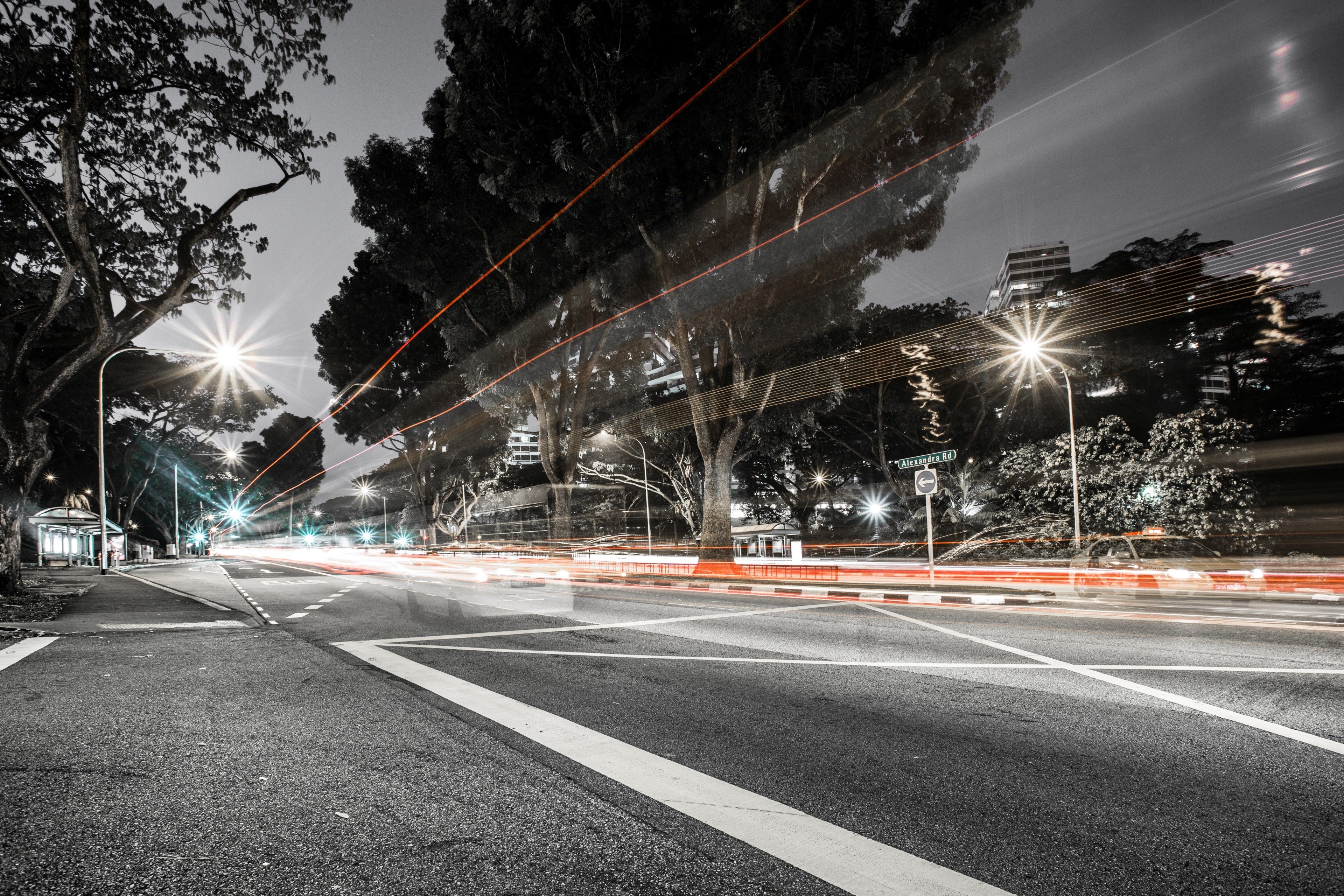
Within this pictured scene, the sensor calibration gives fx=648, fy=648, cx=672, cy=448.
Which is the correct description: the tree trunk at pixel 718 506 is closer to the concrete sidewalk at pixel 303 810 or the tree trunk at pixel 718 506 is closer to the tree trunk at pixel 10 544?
the tree trunk at pixel 10 544

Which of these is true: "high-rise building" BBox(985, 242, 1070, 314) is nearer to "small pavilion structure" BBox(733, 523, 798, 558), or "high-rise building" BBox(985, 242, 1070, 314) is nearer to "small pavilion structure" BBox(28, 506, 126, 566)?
"small pavilion structure" BBox(733, 523, 798, 558)

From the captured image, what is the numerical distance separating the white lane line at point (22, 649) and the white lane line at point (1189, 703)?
9300 millimetres

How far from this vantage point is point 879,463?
3422 centimetres

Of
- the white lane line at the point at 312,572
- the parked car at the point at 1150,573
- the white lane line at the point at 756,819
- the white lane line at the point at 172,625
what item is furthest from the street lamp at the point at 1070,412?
the white lane line at the point at 312,572

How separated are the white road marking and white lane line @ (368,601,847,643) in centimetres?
281

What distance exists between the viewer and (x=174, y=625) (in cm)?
873

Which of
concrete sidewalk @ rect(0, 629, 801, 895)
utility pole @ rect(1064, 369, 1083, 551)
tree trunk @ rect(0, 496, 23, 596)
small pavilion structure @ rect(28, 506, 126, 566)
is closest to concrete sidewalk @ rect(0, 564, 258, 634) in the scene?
tree trunk @ rect(0, 496, 23, 596)

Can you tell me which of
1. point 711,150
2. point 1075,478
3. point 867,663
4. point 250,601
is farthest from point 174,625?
point 1075,478

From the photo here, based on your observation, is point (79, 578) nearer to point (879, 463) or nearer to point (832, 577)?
point (832, 577)

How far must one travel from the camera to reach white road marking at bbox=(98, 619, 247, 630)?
848 centimetres

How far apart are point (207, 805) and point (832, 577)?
1709 cm

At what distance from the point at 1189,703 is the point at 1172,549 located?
16175mm

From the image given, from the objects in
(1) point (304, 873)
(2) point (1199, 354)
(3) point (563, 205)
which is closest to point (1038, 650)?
(1) point (304, 873)

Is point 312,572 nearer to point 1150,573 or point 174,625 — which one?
point 174,625
